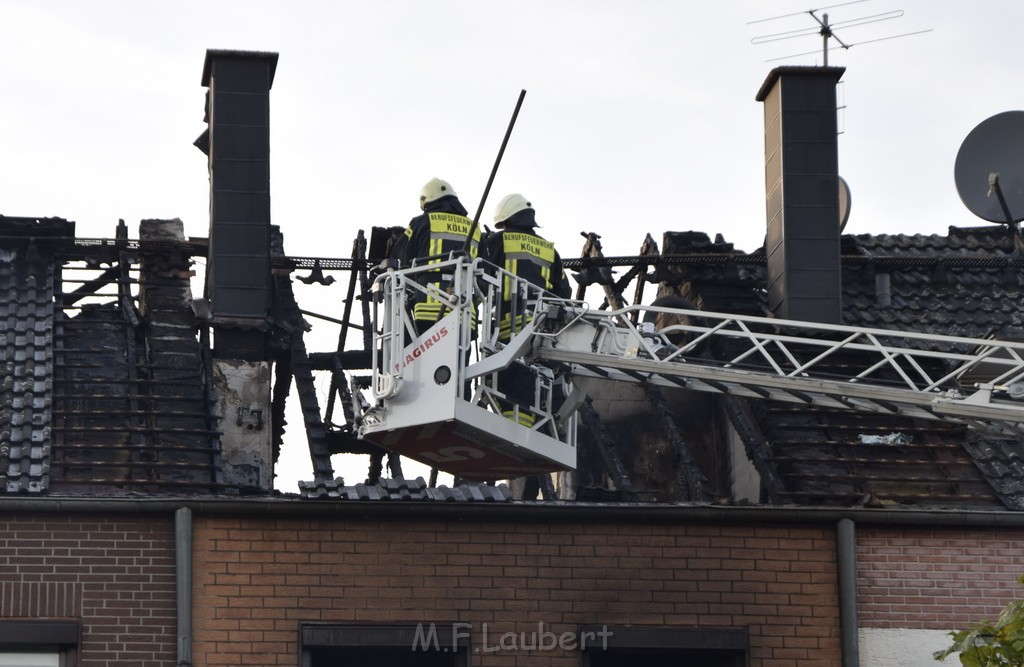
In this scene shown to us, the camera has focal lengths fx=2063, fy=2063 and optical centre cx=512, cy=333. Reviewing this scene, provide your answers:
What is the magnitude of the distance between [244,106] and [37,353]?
3345 millimetres

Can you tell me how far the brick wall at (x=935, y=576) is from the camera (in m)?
15.6

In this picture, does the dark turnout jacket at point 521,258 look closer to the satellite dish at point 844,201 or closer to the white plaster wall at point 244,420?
the white plaster wall at point 244,420

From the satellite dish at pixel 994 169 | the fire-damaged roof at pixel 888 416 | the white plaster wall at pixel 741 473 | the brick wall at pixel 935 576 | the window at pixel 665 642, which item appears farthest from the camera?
the satellite dish at pixel 994 169

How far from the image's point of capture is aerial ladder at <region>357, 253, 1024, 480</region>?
601 inches

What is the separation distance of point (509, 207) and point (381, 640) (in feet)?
12.7

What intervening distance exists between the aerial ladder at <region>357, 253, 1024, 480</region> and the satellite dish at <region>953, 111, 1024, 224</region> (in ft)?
21.5

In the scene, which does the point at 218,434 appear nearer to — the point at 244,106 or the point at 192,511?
the point at 192,511

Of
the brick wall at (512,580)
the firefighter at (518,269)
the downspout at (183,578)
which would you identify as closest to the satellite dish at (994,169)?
the firefighter at (518,269)

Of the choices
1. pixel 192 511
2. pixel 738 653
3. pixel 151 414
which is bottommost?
pixel 738 653

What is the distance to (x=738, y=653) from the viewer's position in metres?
15.5

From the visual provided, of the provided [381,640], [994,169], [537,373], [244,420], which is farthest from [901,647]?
[994,169]

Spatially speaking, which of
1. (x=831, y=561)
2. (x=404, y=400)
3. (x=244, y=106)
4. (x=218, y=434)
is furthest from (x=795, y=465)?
(x=244, y=106)

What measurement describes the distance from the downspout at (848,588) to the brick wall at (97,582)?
16.3ft

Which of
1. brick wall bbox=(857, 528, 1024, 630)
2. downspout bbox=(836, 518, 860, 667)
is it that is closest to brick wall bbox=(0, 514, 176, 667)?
downspout bbox=(836, 518, 860, 667)
